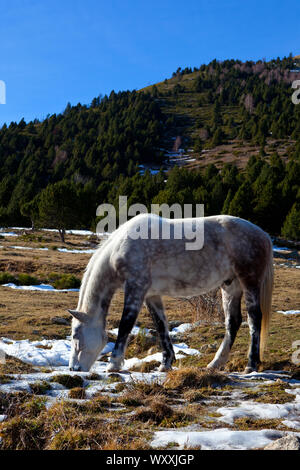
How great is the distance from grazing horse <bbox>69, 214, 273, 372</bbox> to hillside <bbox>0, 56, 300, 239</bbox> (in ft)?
157

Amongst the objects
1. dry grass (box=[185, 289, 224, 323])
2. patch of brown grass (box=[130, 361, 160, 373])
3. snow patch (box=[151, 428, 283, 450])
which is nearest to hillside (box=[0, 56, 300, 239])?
dry grass (box=[185, 289, 224, 323])

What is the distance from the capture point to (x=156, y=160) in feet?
483

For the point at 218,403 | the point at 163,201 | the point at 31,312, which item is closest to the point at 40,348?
the point at 31,312

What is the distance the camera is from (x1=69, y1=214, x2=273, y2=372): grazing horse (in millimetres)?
5969

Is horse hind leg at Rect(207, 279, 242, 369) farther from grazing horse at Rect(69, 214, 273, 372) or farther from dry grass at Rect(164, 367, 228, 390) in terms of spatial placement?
dry grass at Rect(164, 367, 228, 390)

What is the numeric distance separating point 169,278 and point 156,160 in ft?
473

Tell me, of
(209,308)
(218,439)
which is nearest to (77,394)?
(218,439)

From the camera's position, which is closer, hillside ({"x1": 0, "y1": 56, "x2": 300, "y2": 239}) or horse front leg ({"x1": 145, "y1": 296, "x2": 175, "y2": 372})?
horse front leg ({"x1": 145, "y1": 296, "x2": 175, "y2": 372})

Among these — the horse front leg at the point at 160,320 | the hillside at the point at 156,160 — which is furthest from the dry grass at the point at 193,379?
the hillside at the point at 156,160

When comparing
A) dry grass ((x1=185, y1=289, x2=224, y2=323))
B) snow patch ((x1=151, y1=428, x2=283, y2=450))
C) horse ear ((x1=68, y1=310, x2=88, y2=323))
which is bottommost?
dry grass ((x1=185, y1=289, x2=224, y2=323))

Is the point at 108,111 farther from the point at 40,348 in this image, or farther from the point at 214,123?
the point at 40,348

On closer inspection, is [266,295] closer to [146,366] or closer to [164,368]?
[164,368]

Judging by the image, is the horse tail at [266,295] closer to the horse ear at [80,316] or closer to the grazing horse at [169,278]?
the grazing horse at [169,278]
